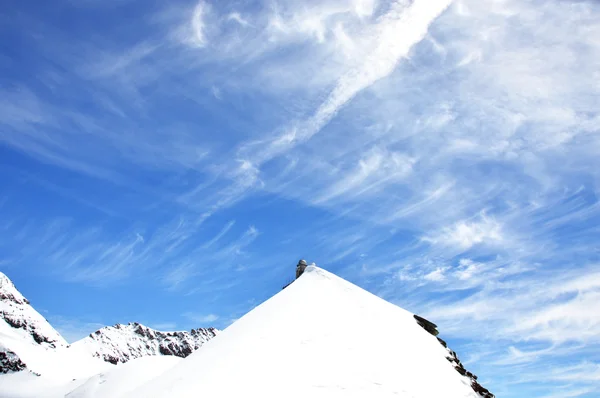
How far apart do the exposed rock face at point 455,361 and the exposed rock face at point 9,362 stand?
543 feet

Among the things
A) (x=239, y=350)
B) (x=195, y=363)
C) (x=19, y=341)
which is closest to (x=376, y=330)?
(x=239, y=350)

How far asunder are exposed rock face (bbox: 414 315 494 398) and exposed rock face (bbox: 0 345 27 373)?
166 meters

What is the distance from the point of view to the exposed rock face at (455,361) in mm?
27438

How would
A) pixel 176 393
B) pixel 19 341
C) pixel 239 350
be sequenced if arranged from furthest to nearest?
pixel 19 341
pixel 239 350
pixel 176 393

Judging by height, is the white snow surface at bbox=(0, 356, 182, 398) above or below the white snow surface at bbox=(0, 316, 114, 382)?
below

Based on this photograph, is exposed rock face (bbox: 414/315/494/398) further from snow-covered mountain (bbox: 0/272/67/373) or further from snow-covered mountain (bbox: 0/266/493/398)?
snow-covered mountain (bbox: 0/272/67/373)

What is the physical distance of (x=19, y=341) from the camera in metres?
176

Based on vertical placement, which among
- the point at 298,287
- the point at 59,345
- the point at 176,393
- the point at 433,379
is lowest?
the point at 176,393

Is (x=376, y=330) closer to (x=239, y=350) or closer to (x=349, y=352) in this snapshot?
(x=349, y=352)

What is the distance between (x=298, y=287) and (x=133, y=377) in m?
27.5

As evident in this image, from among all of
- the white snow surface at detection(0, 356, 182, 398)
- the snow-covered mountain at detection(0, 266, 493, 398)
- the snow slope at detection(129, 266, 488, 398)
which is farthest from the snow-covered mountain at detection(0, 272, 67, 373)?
the snow slope at detection(129, 266, 488, 398)

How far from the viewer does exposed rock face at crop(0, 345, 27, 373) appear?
148 m

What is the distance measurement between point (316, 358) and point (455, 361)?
15040 millimetres

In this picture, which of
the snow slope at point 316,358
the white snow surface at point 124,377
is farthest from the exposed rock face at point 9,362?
the snow slope at point 316,358
